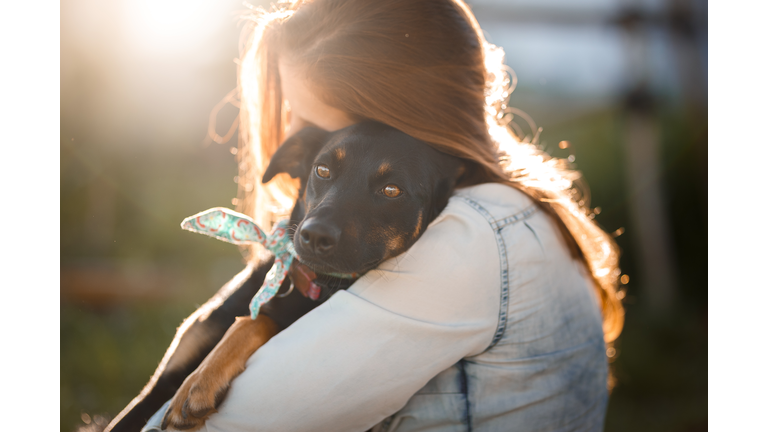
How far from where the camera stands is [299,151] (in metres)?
1.79

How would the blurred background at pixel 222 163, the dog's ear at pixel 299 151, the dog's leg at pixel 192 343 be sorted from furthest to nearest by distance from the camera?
1. the blurred background at pixel 222 163
2. the dog's ear at pixel 299 151
3. the dog's leg at pixel 192 343

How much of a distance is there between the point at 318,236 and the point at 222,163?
9.20 feet

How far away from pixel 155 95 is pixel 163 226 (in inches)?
49.7

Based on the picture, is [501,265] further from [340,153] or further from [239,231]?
[239,231]

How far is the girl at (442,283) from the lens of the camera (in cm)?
119

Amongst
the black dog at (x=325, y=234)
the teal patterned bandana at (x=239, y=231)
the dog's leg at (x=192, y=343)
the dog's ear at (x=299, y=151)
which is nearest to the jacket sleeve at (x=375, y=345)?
the black dog at (x=325, y=234)

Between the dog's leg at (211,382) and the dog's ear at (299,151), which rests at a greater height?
the dog's ear at (299,151)

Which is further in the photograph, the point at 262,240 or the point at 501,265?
the point at 262,240

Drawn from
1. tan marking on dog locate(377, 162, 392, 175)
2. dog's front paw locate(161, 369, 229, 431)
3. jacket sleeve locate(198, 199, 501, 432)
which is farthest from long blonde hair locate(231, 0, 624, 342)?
dog's front paw locate(161, 369, 229, 431)

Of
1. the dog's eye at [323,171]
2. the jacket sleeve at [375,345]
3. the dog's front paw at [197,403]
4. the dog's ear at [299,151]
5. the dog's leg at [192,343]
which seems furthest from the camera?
the dog's ear at [299,151]

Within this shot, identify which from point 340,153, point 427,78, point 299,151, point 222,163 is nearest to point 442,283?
point 340,153

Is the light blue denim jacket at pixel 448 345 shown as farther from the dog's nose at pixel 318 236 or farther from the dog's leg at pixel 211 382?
the dog's nose at pixel 318 236
